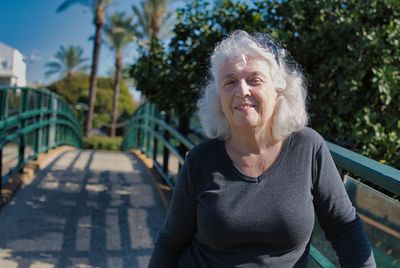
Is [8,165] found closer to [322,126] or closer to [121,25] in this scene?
[322,126]

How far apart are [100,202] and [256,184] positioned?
4.08 m

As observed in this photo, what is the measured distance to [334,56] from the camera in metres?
4.16

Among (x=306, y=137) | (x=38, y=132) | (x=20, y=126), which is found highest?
(x=306, y=137)

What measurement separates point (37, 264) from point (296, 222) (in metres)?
2.53

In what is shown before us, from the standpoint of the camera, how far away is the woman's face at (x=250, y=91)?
5.58 ft

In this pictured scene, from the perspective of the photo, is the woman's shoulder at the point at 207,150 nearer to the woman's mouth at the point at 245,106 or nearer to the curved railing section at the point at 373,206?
the woman's mouth at the point at 245,106

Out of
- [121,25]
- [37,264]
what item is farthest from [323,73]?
[121,25]

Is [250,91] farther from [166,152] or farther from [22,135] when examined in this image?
[22,135]

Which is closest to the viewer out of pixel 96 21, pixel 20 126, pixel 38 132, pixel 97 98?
pixel 20 126

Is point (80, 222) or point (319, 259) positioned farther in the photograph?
point (80, 222)

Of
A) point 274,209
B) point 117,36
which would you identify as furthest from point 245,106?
point 117,36

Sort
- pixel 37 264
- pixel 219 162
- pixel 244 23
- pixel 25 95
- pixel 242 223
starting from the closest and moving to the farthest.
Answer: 1. pixel 242 223
2. pixel 219 162
3. pixel 37 264
4. pixel 244 23
5. pixel 25 95

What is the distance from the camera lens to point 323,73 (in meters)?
4.20

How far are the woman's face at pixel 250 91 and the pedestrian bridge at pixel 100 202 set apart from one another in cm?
45
